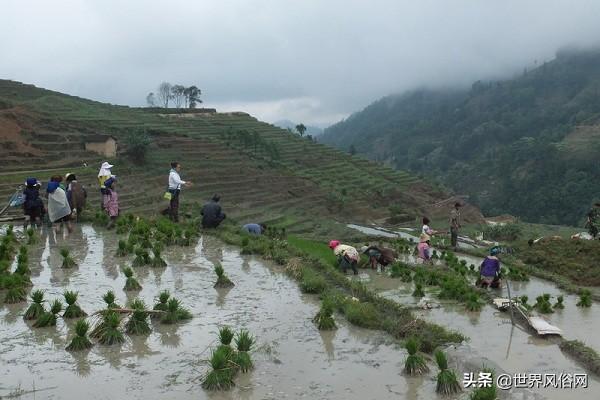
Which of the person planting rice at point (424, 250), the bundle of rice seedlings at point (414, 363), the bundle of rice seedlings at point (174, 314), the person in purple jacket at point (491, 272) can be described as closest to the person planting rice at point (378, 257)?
the person planting rice at point (424, 250)

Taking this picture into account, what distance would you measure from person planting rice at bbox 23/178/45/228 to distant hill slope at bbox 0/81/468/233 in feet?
28.9

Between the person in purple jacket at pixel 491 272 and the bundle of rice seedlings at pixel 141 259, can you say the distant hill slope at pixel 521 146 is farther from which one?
the bundle of rice seedlings at pixel 141 259

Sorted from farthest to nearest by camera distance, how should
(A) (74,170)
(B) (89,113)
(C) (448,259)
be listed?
1. (B) (89,113)
2. (A) (74,170)
3. (C) (448,259)

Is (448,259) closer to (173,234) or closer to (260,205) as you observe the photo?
(173,234)

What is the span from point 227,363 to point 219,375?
10.4 inches

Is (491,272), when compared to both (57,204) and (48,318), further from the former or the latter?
(57,204)

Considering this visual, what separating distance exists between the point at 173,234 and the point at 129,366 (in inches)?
Answer: 305

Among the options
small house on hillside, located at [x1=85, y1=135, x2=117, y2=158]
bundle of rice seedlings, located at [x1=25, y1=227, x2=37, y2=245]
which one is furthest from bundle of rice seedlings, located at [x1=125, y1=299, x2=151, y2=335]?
small house on hillside, located at [x1=85, y1=135, x2=117, y2=158]

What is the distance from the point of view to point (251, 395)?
6.02 m

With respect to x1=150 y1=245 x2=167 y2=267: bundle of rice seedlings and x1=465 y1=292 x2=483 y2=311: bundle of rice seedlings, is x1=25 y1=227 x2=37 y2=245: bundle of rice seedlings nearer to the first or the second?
x1=150 y1=245 x2=167 y2=267: bundle of rice seedlings

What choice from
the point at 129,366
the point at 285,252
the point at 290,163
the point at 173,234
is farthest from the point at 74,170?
the point at 290,163

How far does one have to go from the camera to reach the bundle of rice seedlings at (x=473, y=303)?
10.2 metres

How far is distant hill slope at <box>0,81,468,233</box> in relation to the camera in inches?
1224

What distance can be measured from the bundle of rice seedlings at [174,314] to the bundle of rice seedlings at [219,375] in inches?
80.0
